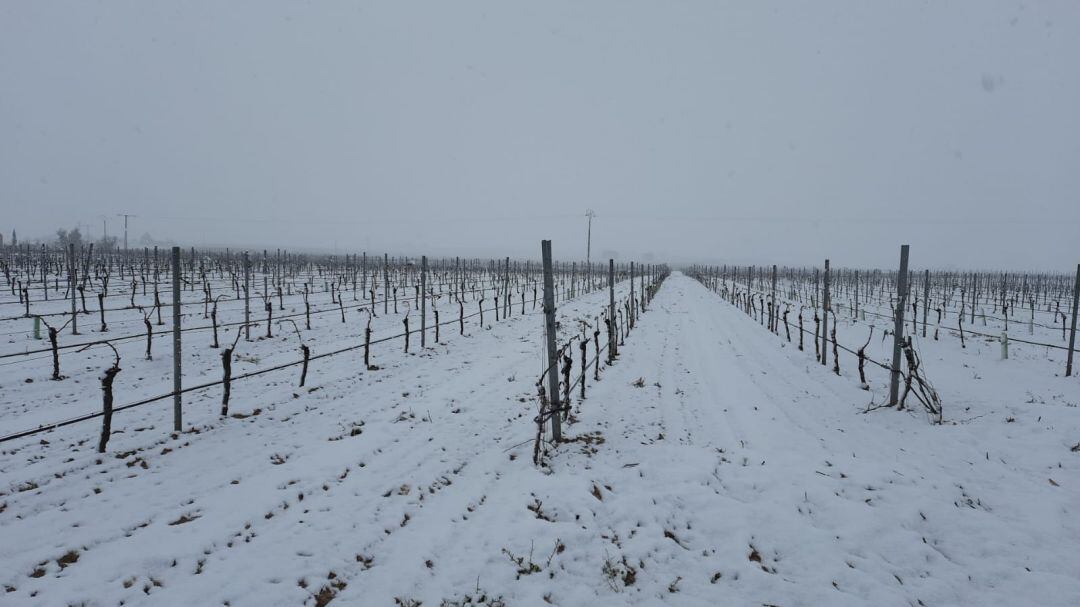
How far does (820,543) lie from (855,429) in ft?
13.0

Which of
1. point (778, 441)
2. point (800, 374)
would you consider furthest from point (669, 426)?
point (800, 374)

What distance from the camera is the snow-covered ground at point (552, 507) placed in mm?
3600

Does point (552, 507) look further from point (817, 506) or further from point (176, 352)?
point (176, 352)

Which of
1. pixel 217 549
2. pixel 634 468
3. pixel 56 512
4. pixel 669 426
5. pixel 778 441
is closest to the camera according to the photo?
pixel 217 549

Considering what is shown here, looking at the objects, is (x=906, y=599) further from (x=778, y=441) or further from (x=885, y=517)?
(x=778, y=441)

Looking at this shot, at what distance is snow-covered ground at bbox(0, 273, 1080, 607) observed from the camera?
11.8 feet

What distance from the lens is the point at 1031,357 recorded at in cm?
1422

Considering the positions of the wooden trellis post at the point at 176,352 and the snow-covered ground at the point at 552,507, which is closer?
the snow-covered ground at the point at 552,507

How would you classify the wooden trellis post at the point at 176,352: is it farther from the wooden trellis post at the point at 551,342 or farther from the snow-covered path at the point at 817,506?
the snow-covered path at the point at 817,506

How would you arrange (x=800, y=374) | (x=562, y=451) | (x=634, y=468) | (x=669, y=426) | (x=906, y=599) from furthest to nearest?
(x=800, y=374) → (x=669, y=426) → (x=562, y=451) → (x=634, y=468) → (x=906, y=599)

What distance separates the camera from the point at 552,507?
4.71 meters

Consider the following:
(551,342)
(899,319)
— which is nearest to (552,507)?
(551,342)

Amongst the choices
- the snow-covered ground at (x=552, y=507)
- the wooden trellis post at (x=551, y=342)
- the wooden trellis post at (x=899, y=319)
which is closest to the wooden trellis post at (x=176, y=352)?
the snow-covered ground at (x=552, y=507)

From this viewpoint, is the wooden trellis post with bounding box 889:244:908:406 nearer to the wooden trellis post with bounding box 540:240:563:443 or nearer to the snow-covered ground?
the snow-covered ground
